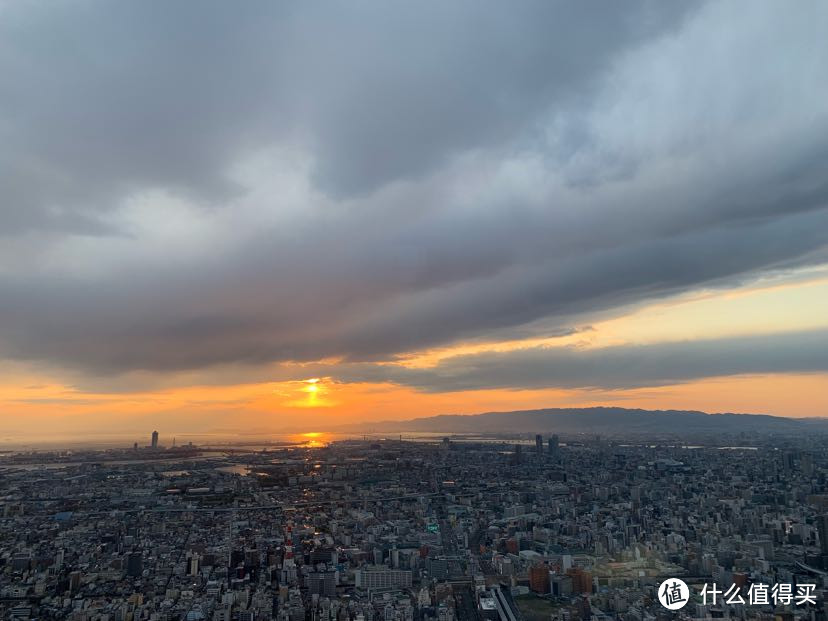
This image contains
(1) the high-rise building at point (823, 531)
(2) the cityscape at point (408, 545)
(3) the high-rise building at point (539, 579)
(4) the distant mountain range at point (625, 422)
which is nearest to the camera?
(2) the cityscape at point (408, 545)

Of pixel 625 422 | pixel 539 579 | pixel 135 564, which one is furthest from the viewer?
pixel 625 422

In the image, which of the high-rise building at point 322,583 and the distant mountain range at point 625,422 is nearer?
the high-rise building at point 322,583

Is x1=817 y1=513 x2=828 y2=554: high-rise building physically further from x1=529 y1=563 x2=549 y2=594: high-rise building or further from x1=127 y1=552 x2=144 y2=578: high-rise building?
x1=127 y1=552 x2=144 y2=578: high-rise building

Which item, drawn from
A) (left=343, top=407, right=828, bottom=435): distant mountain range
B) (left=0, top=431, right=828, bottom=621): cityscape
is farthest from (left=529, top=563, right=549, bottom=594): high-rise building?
Result: (left=343, top=407, right=828, bottom=435): distant mountain range

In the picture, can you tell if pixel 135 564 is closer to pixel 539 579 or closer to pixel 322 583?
pixel 322 583

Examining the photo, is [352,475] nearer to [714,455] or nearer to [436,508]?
[436,508]

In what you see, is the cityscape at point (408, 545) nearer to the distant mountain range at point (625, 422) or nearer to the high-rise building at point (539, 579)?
the high-rise building at point (539, 579)

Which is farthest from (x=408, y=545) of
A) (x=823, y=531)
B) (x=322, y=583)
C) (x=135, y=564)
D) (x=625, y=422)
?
(x=625, y=422)

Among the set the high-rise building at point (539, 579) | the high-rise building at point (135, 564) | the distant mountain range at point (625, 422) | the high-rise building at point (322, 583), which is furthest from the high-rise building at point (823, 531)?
the distant mountain range at point (625, 422)
